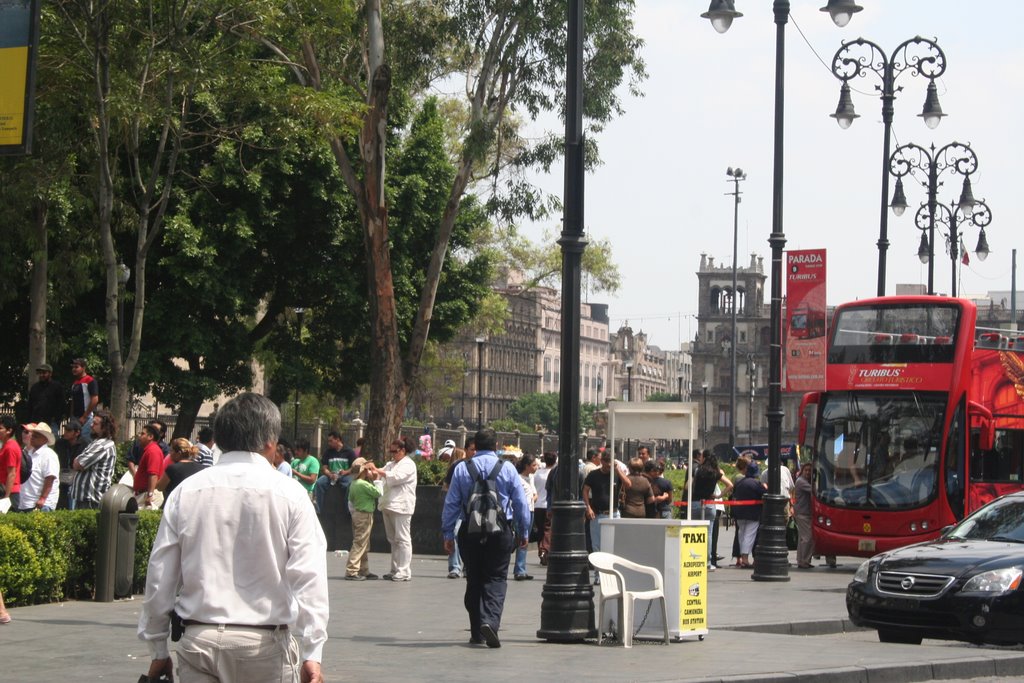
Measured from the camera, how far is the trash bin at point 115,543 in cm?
1501

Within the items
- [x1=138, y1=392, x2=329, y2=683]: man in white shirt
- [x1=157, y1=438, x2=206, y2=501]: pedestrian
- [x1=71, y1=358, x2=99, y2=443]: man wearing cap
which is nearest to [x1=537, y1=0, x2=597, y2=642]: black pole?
[x1=157, y1=438, x2=206, y2=501]: pedestrian

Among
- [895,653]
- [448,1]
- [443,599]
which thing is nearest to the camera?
[895,653]

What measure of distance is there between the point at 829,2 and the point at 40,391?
11.9 m

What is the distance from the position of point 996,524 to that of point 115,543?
8465mm

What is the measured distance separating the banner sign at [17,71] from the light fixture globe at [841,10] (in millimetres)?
13650

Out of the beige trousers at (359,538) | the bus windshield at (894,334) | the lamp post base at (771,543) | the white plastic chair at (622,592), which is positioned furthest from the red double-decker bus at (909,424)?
the white plastic chair at (622,592)

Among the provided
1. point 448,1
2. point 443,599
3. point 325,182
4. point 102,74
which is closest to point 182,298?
point 325,182

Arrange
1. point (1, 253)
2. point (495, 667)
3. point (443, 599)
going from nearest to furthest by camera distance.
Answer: point (495, 667)
point (443, 599)
point (1, 253)

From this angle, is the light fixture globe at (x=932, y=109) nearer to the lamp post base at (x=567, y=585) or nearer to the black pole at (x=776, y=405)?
the black pole at (x=776, y=405)

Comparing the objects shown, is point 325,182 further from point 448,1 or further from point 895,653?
point 895,653

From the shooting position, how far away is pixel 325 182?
120ft

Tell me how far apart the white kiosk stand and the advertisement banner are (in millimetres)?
7147

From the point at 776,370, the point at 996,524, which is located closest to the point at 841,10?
the point at 776,370

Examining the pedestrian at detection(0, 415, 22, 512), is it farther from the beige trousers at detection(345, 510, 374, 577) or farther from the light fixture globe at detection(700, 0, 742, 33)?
the light fixture globe at detection(700, 0, 742, 33)
